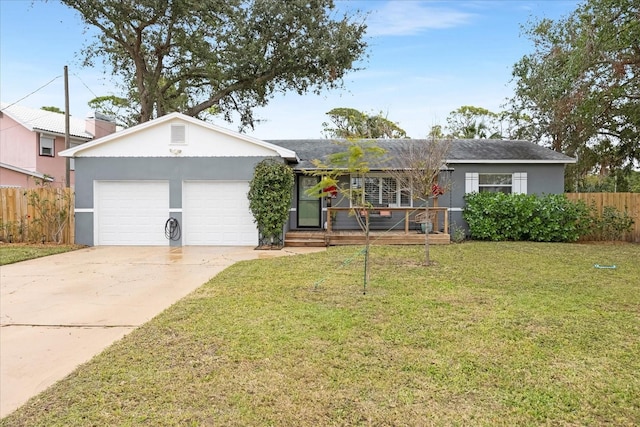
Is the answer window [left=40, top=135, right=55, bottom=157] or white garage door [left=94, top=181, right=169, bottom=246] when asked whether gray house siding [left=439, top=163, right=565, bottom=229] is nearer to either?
white garage door [left=94, top=181, right=169, bottom=246]

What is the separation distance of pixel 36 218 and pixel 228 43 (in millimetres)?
9961

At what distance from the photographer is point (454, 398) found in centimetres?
324

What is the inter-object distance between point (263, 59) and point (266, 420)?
56.4 ft

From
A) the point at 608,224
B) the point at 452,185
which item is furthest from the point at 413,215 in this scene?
the point at 608,224

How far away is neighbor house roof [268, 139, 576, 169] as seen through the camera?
49.5 ft

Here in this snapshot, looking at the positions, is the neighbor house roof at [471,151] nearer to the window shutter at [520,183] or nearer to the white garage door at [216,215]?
the window shutter at [520,183]

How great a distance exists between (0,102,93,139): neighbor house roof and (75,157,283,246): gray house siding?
1202 cm

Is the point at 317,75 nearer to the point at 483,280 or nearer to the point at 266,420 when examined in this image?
the point at 483,280

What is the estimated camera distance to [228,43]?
18.2 m

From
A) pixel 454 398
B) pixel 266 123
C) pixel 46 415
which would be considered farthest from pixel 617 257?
pixel 266 123

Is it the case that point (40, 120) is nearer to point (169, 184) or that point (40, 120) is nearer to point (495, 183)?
point (169, 184)

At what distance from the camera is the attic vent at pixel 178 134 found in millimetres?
13188

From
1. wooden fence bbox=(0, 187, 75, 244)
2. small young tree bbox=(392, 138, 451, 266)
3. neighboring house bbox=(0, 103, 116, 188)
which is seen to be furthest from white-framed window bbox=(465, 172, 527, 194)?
neighboring house bbox=(0, 103, 116, 188)

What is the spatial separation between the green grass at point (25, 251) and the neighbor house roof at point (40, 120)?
40.9 feet
